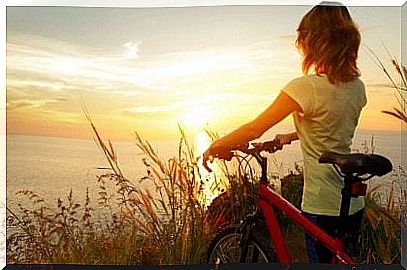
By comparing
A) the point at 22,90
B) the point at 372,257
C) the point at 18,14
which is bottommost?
the point at 372,257

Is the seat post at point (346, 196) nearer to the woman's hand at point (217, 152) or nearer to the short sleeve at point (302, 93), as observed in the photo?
the short sleeve at point (302, 93)

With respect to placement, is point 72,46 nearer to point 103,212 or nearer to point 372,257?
point 103,212

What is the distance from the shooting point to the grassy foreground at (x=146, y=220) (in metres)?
7.39

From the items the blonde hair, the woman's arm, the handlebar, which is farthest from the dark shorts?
the blonde hair

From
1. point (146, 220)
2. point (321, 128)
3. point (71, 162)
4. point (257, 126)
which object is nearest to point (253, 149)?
point (257, 126)

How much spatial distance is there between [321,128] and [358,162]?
1.15ft

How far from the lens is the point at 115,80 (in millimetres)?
7426

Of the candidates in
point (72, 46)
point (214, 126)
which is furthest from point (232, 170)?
point (72, 46)

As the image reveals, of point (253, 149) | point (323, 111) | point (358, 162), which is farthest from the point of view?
point (253, 149)

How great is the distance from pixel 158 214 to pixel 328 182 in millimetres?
1189

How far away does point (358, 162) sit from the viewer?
707cm

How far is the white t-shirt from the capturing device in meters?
7.22

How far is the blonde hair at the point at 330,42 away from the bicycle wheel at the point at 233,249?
1192 millimetres

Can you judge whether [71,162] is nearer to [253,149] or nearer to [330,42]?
[253,149]
